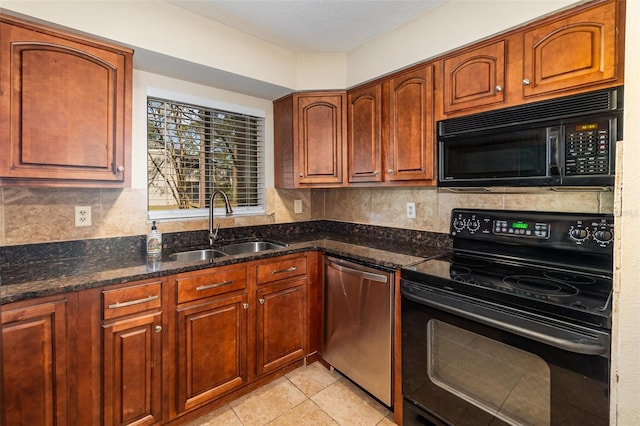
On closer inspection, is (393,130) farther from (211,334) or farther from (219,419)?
(219,419)

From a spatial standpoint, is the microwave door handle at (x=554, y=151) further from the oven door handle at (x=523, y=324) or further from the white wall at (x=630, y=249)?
the white wall at (x=630, y=249)

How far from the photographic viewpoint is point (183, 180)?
228cm

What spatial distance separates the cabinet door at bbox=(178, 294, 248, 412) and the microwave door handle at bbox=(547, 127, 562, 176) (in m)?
1.74

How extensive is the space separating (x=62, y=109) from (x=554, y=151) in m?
2.34

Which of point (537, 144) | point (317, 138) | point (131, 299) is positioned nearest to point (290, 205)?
point (317, 138)

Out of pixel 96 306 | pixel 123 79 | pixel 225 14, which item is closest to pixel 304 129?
pixel 225 14

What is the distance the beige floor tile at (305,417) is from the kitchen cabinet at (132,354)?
0.66 m

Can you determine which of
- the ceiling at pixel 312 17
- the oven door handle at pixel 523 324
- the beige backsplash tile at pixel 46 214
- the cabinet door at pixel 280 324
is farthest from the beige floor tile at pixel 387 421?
the ceiling at pixel 312 17

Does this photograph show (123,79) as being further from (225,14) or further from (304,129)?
(304,129)

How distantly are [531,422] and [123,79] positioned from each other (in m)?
2.49

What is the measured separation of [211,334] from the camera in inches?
68.4

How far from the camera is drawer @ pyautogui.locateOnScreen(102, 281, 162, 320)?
1.41 m

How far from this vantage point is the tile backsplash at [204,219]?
1.61m

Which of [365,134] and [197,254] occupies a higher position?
[365,134]
